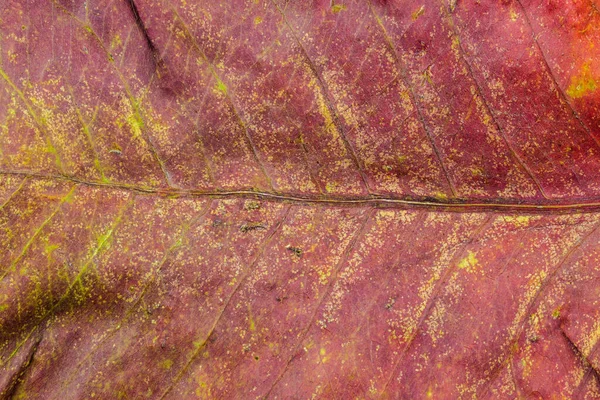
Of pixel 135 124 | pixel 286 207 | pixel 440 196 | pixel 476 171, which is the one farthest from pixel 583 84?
pixel 135 124

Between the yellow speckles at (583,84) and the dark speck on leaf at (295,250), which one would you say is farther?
the dark speck on leaf at (295,250)

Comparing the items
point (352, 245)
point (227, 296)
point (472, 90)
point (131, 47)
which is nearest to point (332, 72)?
point (472, 90)

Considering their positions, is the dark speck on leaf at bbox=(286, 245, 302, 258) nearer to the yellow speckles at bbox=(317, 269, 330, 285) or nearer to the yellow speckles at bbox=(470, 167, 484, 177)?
the yellow speckles at bbox=(317, 269, 330, 285)

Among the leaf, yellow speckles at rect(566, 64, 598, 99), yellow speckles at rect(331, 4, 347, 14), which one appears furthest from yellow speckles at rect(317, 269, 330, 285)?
yellow speckles at rect(566, 64, 598, 99)

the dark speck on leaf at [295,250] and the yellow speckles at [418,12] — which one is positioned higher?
the yellow speckles at [418,12]

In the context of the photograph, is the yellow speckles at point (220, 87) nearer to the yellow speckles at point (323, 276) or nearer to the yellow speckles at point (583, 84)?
the yellow speckles at point (323, 276)

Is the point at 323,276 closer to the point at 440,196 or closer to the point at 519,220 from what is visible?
the point at 440,196

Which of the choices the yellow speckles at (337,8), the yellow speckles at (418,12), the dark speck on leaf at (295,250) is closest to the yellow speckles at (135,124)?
the dark speck on leaf at (295,250)

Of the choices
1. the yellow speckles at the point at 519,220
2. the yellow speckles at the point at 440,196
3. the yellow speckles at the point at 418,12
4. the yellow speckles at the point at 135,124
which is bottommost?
the yellow speckles at the point at 135,124
